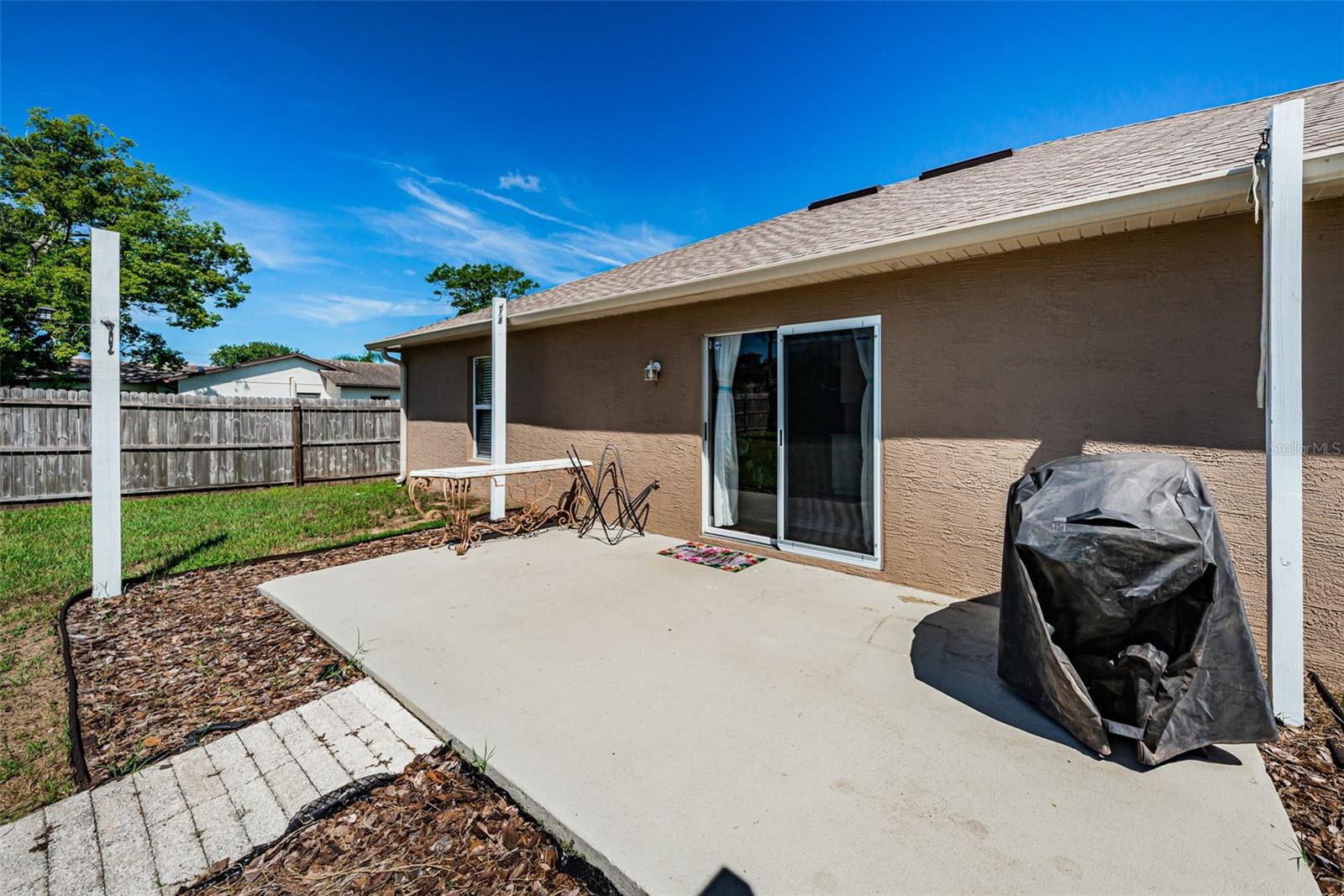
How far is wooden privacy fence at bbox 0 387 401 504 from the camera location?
7953 mm

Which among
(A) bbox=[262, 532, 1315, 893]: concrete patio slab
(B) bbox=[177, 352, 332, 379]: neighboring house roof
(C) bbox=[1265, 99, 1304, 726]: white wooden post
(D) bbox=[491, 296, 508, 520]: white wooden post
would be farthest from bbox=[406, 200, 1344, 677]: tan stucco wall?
(B) bbox=[177, 352, 332, 379]: neighboring house roof

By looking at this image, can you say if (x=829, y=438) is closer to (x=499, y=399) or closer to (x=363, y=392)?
(x=499, y=399)

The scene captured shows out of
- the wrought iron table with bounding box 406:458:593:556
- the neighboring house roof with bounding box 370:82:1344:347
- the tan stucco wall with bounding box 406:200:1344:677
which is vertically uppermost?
the neighboring house roof with bounding box 370:82:1344:347

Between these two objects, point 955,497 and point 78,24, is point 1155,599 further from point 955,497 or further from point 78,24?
point 78,24

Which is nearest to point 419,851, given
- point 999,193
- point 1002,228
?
point 1002,228

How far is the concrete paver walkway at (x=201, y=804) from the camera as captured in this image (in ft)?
5.76

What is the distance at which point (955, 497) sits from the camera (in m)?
3.98

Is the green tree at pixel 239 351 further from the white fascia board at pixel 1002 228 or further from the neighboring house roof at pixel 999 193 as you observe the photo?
the white fascia board at pixel 1002 228

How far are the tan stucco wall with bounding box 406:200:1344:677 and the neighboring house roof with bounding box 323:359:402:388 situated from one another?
24.6m

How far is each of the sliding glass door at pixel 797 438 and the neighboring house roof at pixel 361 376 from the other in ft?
76.6

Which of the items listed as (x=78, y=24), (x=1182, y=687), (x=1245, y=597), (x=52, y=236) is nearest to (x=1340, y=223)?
(x=1245, y=597)

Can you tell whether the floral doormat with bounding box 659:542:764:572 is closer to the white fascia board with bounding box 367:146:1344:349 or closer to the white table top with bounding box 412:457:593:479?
the white table top with bounding box 412:457:593:479

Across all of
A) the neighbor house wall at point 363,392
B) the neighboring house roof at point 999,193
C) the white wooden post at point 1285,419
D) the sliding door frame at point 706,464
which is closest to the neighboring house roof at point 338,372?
the neighbor house wall at point 363,392

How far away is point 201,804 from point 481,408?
7.10 metres
